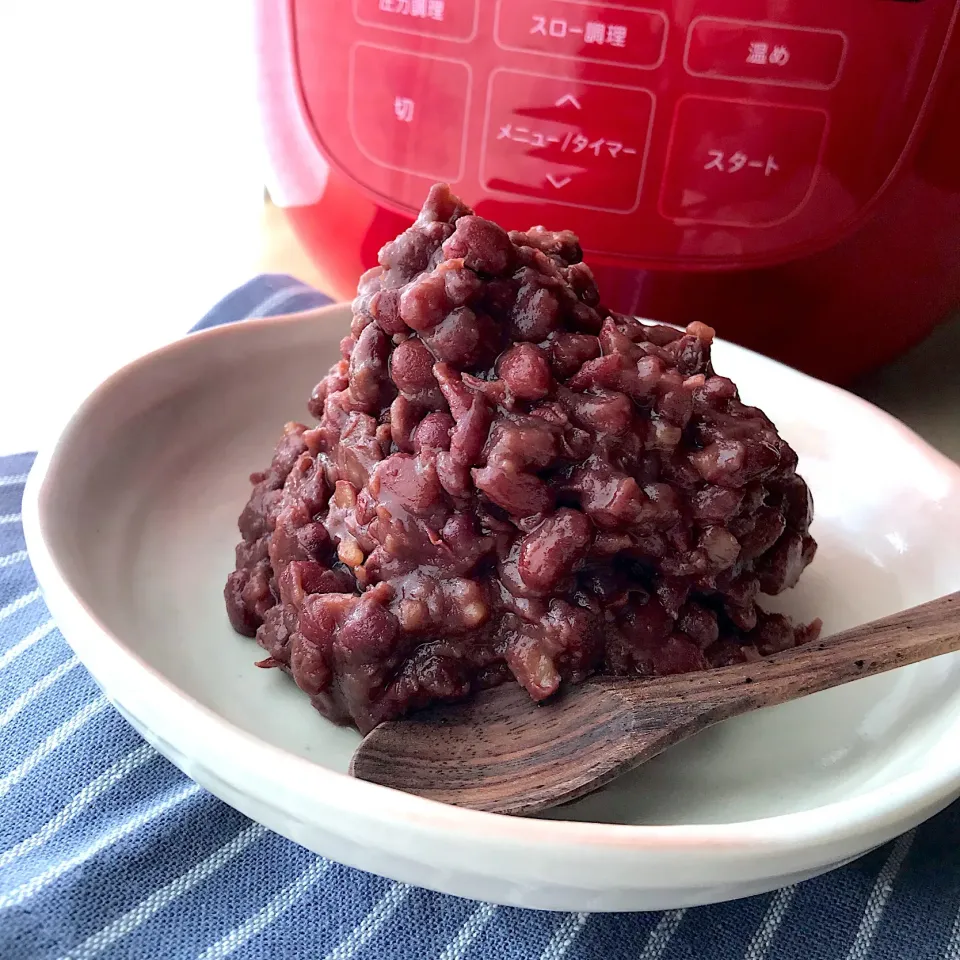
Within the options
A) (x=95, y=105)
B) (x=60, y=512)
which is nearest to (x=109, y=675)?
(x=60, y=512)

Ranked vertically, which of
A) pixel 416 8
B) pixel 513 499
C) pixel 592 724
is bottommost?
pixel 592 724

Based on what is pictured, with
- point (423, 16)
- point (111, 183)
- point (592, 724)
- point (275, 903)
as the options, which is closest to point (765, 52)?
point (423, 16)

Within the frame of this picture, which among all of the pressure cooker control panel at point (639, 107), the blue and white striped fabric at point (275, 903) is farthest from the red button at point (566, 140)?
the blue and white striped fabric at point (275, 903)

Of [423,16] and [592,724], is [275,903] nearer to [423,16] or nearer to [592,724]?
[592,724]

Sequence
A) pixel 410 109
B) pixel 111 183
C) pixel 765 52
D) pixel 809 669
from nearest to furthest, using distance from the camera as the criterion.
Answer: pixel 809 669 → pixel 765 52 → pixel 410 109 → pixel 111 183

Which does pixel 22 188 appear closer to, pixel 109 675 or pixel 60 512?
pixel 60 512

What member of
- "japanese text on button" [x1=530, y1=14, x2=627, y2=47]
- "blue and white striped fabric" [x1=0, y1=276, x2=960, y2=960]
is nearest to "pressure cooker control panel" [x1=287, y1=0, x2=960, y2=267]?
"japanese text on button" [x1=530, y1=14, x2=627, y2=47]

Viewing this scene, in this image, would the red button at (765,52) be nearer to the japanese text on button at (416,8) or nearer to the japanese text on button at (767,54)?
the japanese text on button at (767,54)

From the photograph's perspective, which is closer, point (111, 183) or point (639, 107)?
point (639, 107)
